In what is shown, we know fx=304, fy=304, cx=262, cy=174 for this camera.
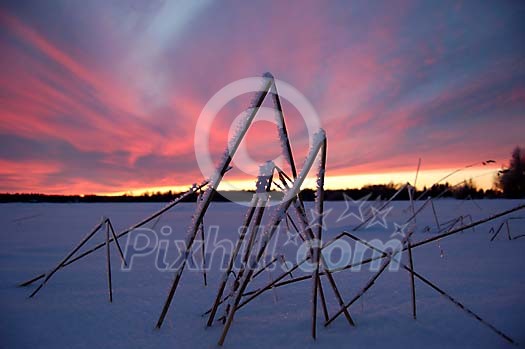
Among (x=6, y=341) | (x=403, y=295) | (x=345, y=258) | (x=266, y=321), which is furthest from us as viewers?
(x=345, y=258)

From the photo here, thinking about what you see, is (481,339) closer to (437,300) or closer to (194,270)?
(437,300)

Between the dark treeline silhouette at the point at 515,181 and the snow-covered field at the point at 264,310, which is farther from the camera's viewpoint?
the dark treeline silhouette at the point at 515,181

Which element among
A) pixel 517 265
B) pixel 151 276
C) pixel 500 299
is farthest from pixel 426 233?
pixel 151 276

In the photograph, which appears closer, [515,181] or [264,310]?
[264,310]

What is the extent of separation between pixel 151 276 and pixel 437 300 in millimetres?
2674

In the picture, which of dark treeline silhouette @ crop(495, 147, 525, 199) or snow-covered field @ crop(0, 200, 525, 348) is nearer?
snow-covered field @ crop(0, 200, 525, 348)

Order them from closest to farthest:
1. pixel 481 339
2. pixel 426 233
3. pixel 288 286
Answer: pixel 481 339, pixel 288 286, pixel 426 233

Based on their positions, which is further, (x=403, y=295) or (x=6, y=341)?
(x=403, y=295)

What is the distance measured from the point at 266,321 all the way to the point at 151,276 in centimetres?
177

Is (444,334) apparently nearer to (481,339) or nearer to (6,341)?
(481,339)

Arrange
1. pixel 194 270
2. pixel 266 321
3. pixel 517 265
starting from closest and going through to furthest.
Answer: pixel 266 321 → pixel 517 265 → pixel 194 270

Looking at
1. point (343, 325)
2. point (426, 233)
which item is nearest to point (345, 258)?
point (343, 325)

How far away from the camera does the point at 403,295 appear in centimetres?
237

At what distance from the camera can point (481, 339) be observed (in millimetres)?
1626
